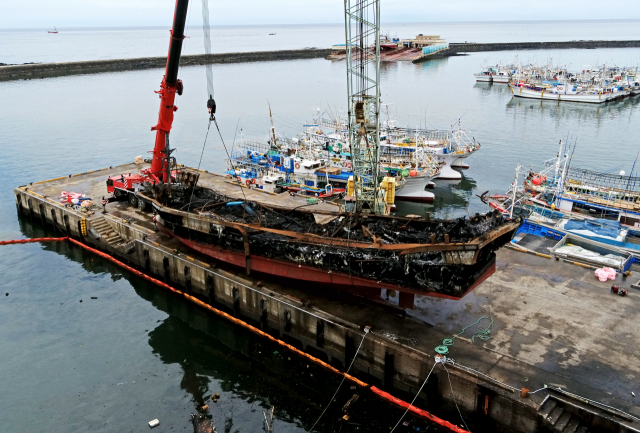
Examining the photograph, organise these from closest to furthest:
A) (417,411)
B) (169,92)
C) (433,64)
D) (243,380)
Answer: (417,411) → (243,380) → (169,92) → (433,64)

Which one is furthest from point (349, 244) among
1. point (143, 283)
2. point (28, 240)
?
point (28, 240)

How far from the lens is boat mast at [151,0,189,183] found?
77.4 ft

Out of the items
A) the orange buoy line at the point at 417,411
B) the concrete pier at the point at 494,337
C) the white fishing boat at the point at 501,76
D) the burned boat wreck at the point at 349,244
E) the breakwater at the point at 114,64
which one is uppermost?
the breakwater at the point at 114,64

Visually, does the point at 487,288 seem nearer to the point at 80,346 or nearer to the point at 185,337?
the point at 185,337

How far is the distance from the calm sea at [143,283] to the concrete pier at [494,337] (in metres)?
1.48

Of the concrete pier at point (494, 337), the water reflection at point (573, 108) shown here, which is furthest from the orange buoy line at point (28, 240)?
the water reflection at point (573, 108)

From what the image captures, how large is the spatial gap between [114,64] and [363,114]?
12694 centimetres

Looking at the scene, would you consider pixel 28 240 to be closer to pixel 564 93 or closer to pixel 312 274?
pixel 312 274

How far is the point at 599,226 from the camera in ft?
97.2

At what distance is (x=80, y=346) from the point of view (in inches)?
817

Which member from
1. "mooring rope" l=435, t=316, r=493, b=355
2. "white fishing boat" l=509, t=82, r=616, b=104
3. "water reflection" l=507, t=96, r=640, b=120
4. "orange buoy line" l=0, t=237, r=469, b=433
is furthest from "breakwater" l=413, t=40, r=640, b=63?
"mooring rope" l=435, t=316, r=493, b=355

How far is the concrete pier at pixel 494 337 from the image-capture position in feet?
46.0

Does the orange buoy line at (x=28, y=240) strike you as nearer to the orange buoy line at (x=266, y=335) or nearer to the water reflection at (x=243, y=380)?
the orange buoy line at (x=266, y=335)

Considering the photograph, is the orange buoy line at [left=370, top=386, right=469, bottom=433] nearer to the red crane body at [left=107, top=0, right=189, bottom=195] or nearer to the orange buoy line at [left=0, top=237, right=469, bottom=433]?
the orange buoy line at [left=0, top=237, right=469, bottom=433]
